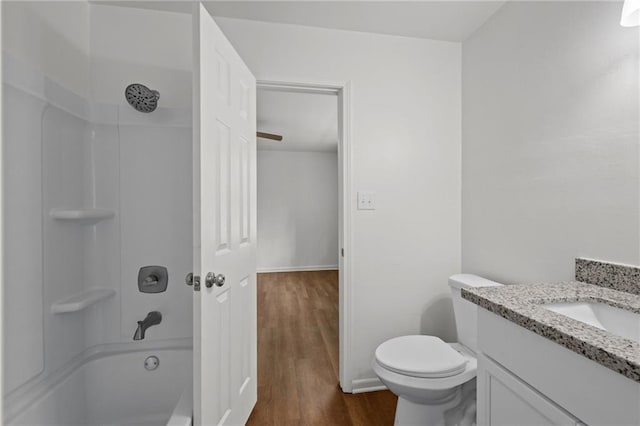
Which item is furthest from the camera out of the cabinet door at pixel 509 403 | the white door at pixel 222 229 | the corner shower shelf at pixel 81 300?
the corner shower shelf at pixel 81 300

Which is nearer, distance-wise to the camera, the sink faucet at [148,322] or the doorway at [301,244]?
the sink faucet at [148,322]

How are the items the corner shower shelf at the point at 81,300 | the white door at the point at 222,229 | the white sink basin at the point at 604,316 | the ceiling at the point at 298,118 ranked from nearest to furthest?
the white sink basin at the point at 604,316 → the white door at the point at 222,229 → the corner shower shelf at the point at 81,300 → the ceiling at the point at 298,118

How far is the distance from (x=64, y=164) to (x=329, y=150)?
14.6ft

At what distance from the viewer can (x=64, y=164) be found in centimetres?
148

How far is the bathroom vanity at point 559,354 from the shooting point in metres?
0.69

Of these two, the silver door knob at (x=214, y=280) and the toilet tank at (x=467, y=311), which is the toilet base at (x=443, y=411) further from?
the silver door knob at (x=214, y=280)

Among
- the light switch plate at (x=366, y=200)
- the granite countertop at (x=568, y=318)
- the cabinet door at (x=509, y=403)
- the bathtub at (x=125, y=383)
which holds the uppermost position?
the light switch plate at (x=366, y=200)

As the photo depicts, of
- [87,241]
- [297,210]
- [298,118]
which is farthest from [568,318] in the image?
[297,210]

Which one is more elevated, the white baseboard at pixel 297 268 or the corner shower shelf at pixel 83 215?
the corner shower shelf at pixel 83 215

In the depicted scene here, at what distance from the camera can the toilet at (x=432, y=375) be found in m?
1.40

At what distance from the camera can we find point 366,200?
1980mm

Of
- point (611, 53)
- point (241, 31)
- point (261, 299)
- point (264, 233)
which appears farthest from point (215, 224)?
point (264, 233)

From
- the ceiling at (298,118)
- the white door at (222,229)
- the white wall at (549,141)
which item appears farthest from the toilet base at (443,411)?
the ceiling at (298,118)

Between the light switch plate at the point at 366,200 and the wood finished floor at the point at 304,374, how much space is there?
116 cm
